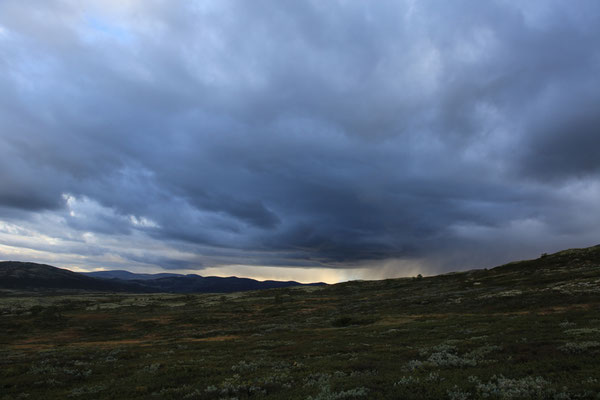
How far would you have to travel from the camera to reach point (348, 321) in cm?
5159

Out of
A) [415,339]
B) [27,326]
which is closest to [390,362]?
[415,339]

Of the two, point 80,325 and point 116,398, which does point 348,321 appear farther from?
point 80,325

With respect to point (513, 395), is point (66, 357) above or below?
below

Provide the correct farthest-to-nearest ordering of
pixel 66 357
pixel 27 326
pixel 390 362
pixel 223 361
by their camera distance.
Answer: pixel 27 326
pixel 66 357
pixel 223 361
pixel 390 362

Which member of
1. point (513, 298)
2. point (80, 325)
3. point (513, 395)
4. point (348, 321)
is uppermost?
point (513, 395)

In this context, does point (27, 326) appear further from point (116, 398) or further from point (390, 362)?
point (390, 362)

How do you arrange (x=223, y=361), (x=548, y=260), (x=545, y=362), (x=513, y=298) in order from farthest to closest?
(x=548, y=260), (x=513, y=298), (x=223, y=361), (x=545, y=362)

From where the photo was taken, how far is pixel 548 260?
334 ft

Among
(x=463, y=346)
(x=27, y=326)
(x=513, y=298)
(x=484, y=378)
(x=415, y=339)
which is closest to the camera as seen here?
(x=484, y=378)

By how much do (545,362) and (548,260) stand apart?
10757 centimetres

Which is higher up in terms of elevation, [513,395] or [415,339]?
[513,395]

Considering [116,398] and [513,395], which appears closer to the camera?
[513,395]

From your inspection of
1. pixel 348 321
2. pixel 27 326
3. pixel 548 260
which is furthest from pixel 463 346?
pixel 548 260

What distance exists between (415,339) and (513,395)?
1919 centimetres
